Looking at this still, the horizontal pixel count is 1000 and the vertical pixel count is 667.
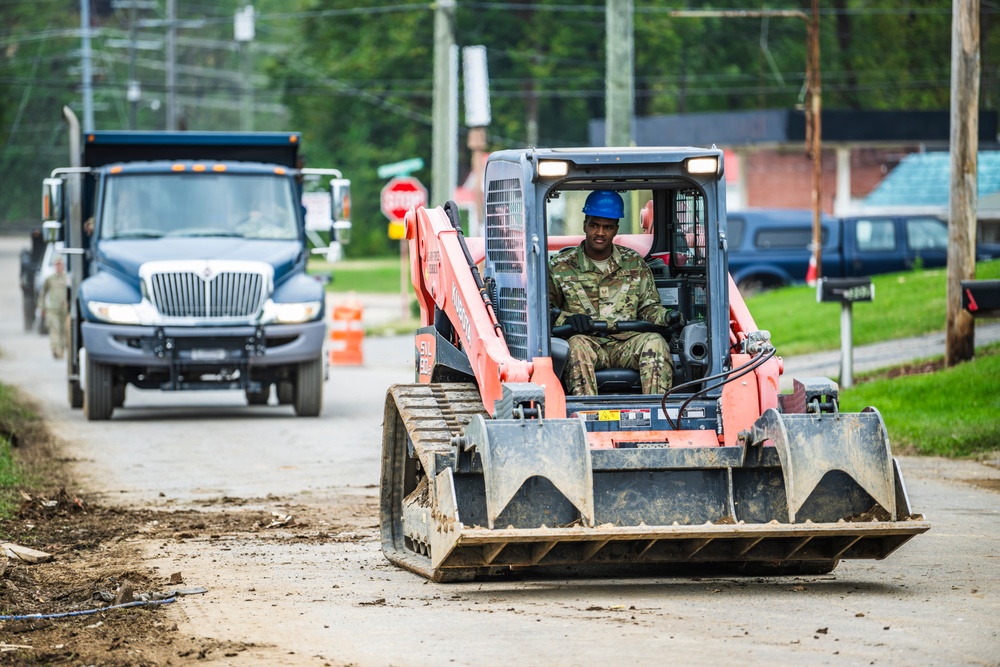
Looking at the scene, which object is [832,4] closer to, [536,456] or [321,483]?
[321,483]

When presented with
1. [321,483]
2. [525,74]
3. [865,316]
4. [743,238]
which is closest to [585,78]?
[525,74]

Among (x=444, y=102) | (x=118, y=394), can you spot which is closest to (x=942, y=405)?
(x=118, y=394)

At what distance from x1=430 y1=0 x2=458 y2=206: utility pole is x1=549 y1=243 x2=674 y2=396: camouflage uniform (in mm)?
22318

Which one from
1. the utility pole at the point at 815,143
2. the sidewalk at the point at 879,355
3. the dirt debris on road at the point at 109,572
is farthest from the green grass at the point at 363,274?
the dirt debris on road at the point at 109,572

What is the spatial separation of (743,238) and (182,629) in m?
26.7

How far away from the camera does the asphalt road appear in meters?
6.99

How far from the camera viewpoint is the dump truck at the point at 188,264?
18047 mm

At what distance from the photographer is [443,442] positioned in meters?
8.88

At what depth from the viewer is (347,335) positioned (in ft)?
89.6

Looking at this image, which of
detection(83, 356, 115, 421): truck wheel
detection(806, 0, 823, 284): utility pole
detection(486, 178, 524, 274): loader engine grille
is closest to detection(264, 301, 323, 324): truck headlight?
detection(83, 356, 115, 421): truck wheel

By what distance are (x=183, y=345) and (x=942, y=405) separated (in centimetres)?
780

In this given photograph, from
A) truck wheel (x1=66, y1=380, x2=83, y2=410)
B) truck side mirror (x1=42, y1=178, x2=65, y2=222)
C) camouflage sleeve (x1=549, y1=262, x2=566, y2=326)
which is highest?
truck side mirror (x1=42, y1=178, x2=65, y2=222)

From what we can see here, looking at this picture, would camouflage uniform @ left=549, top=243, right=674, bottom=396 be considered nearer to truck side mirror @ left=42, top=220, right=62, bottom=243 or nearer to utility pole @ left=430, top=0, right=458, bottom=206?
truck side mirror @ left=42, top=220, right=62, bottom=243

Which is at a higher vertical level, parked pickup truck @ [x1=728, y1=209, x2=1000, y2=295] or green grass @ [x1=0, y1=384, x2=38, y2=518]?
parked pickup truck @ [x1=728, y1=209, x2=1000, y2=295]
